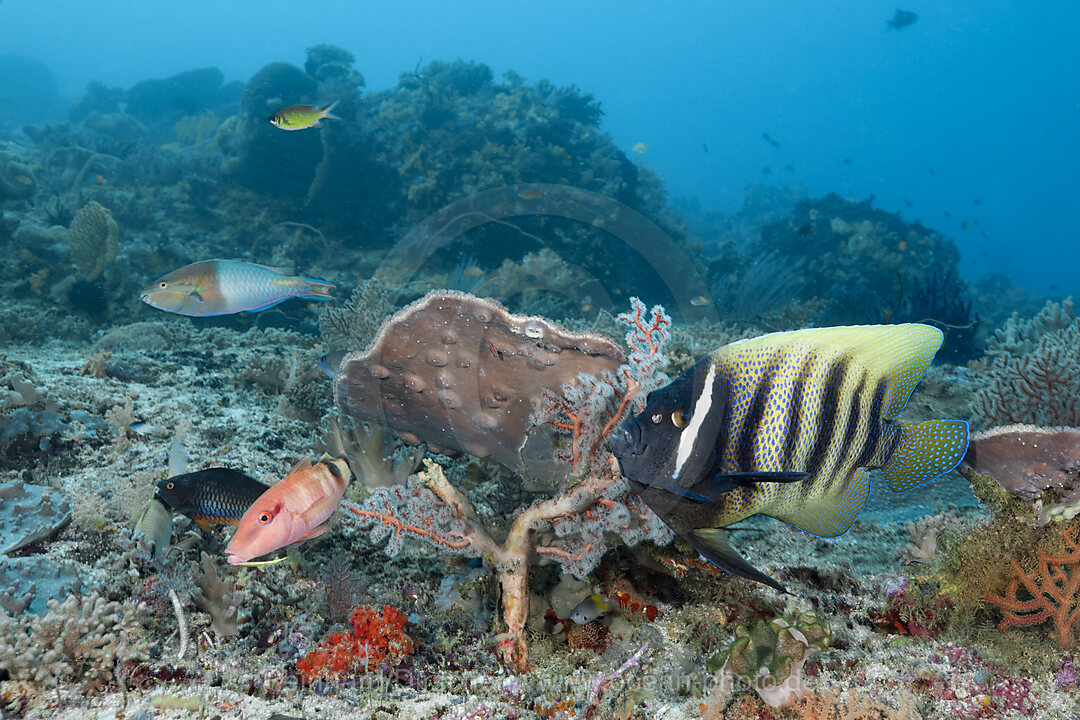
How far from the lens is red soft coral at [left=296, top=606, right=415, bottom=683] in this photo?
2.16 meters

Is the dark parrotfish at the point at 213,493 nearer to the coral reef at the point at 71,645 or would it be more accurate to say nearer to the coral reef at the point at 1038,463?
the coral reef at the point at 71,645

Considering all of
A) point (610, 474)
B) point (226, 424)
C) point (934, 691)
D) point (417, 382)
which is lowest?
point (226, 424)

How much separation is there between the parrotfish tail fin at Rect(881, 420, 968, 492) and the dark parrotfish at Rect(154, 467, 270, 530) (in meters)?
2.34

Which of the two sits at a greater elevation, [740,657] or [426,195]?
[740,657]

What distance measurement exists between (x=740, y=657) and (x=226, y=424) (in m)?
4.20

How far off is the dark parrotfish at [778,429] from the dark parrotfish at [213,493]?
5.93 ft

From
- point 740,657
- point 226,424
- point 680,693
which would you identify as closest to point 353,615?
point 680,693

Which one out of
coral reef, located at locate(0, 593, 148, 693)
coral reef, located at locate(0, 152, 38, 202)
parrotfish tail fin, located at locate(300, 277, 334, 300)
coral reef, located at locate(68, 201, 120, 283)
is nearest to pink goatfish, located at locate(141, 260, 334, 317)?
parrotfish tail fin, located at locate(300, 277, 334, 300)

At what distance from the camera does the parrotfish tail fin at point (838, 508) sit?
145 centimetres

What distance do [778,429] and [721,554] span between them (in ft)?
1.16

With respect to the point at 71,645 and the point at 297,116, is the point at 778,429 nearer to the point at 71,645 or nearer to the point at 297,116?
the point at 71,645

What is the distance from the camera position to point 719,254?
16.5 m

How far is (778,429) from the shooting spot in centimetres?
133

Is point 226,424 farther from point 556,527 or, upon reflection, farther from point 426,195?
point 426,195
